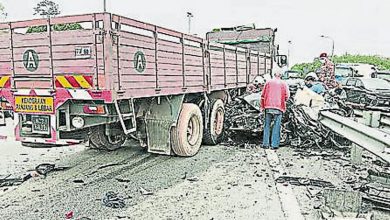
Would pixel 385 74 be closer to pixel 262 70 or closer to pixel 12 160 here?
pixel 262 70

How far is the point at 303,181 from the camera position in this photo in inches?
259

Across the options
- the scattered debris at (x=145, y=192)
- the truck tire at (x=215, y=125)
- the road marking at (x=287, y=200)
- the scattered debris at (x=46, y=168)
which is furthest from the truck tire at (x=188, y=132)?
the scattered debris at (x=145, y=192)

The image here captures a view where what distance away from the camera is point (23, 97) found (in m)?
6.39

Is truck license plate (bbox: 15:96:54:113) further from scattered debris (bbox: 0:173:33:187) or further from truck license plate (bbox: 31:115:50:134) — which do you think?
scattered debris (bbox: 0:173:33:187)

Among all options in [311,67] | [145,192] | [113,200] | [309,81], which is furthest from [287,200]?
[311,67]

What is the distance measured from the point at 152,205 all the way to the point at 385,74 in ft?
69.5

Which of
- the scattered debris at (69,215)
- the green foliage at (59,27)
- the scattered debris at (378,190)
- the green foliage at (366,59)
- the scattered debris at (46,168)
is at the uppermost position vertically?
the green foliage at (366,59)

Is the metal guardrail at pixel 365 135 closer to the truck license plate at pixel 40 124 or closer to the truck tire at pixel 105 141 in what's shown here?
the truck tire at pixel 105 141

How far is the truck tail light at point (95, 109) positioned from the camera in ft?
20.2

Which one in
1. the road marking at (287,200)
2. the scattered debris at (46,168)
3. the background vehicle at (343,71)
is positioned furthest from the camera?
the background vehicle at (343,71)

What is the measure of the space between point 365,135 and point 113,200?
328 centimetres

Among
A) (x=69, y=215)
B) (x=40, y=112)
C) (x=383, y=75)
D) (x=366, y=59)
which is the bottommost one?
(x=69, y=215)

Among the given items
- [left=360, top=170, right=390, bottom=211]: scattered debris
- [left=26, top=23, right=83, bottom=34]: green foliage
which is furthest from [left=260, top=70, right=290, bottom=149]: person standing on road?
[left=26, top=23, right=83, bottom=34]: green foliage

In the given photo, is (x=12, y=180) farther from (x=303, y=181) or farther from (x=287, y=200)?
(x=303, y=181)
